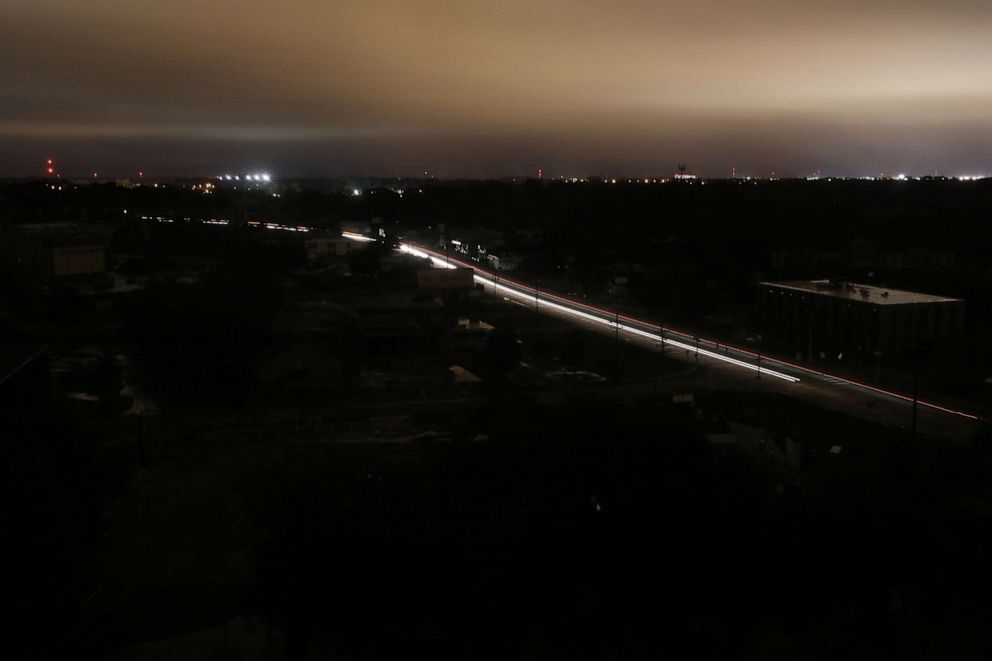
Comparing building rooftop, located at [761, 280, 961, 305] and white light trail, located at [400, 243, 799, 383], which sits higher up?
building rooftop, located at [761, 280, 961, 305]

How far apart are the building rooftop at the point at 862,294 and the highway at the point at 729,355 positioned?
131 cm

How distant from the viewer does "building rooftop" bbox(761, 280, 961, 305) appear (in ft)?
30.7

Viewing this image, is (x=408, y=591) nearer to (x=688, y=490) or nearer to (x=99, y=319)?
(x=688, y=490)

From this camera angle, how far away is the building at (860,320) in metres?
9.01

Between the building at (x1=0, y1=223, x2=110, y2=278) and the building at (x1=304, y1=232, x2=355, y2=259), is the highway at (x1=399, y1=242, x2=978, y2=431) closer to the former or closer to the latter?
the building at (x1=304, y1=232, x2=355, y2=259)

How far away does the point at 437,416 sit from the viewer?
657 centimetres

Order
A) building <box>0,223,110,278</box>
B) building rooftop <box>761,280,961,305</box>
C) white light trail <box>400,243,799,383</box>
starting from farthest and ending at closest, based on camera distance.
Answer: building <box>0,223,110,278</box> → building rooftop <box>761,280,961,305</box> → white light trail <box>400,243,799,383</box>

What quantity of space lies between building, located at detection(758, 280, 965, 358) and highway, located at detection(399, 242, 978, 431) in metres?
0.91

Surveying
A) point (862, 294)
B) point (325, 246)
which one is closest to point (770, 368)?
point (862, 294)

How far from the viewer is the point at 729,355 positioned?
903 cm

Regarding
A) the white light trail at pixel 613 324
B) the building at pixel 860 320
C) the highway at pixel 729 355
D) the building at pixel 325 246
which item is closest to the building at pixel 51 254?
the building at pixel 325 246

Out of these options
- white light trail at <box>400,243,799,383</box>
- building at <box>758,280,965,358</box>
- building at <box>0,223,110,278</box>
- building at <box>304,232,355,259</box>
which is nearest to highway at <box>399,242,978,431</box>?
white light trail at <box>400,243,799,383</box>

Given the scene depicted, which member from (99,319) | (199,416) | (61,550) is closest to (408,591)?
(61,550)

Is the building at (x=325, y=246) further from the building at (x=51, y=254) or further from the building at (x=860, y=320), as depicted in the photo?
the building at (x=860, y=320)
